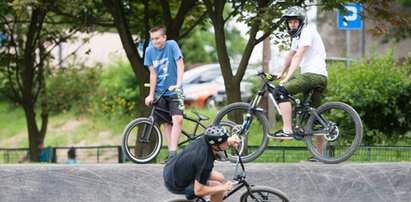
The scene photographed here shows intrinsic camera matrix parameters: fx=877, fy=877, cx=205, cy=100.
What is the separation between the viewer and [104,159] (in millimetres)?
17375

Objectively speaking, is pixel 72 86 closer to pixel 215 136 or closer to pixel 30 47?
pixel 30 47

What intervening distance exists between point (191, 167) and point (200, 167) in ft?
0.39

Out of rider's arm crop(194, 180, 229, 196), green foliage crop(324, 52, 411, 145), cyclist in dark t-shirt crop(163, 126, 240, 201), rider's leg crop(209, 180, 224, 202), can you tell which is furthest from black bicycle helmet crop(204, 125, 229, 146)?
green foliage crop(324, 52, 411, 145)

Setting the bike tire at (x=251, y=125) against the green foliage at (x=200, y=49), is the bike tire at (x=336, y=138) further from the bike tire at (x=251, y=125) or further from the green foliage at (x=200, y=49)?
the green foliage at (x=200, y=49)

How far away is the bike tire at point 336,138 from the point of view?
31.4 ft

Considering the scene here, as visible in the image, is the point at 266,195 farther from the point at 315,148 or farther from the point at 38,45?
the point at 38,45

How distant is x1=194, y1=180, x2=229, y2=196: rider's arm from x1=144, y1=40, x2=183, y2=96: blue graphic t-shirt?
2295 millimetres

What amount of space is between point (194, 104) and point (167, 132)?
14.5 m

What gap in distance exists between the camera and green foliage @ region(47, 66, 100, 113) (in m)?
22.4

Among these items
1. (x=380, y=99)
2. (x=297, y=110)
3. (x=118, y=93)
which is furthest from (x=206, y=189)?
(x=118, y=93)

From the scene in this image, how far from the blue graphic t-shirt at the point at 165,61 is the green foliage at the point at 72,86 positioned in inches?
470

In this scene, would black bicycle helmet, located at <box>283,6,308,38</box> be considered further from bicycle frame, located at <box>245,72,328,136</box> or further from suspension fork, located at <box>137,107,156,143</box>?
suspension fork, located at <box>137,107,156,143</box>

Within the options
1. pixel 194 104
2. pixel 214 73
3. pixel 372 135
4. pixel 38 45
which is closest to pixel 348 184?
pixel 372 135

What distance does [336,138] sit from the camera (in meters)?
9.66
